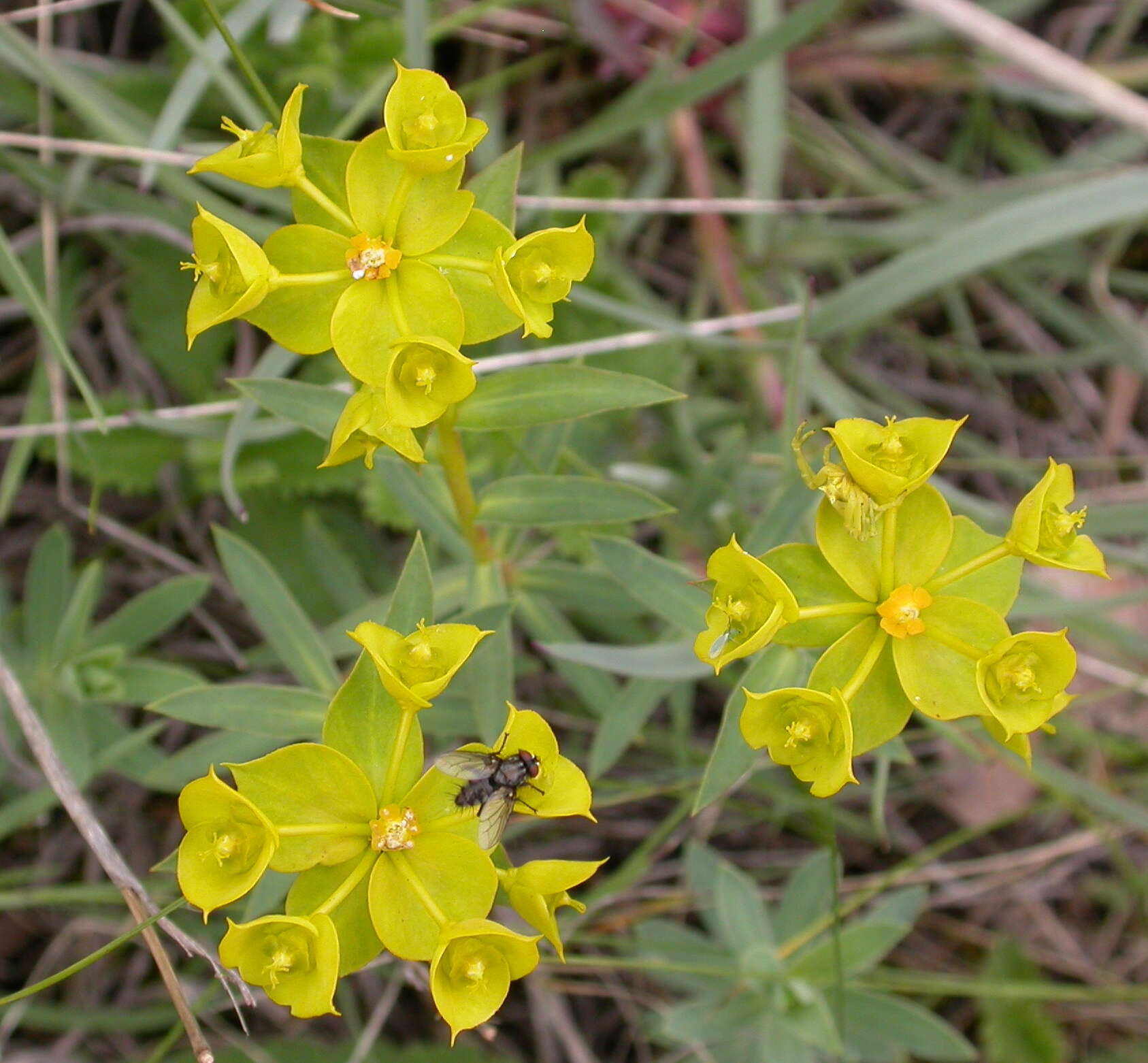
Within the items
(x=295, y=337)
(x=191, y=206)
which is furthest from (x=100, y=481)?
(x=295, y=337)

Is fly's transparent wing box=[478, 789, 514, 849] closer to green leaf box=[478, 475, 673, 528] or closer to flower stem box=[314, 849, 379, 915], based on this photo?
flower stem box=[314, 849, 379, 915]

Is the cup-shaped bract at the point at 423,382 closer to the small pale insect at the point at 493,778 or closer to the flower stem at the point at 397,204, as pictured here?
the flower stem at the point at 397,204

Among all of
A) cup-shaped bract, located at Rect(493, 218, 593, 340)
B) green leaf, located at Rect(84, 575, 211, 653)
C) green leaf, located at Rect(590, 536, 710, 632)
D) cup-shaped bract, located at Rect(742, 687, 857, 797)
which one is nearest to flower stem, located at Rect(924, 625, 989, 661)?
cup-shaped bract, located at Rect(742, 687, 857, 797)

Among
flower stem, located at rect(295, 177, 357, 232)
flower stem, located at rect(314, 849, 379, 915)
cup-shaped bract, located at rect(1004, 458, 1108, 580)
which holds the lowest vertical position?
flower stem, located at rect(314, 849, 379, 915)

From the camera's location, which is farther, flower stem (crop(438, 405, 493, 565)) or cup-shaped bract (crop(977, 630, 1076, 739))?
flower stem (crop(438, 405, 493, 565))

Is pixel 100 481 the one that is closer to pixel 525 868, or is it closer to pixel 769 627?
pixel 525 868

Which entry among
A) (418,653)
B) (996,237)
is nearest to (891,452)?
(418,653)
